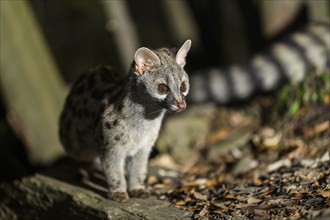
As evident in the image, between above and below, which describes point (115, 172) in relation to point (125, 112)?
below

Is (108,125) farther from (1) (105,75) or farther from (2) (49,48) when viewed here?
(2) (49,48)

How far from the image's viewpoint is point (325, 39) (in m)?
8.26

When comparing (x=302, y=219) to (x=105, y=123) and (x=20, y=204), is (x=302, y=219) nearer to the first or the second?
(x=105, y=123)

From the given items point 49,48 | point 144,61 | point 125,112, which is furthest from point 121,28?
point 144,61

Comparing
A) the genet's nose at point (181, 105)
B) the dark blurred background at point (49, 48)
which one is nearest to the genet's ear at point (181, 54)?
the genet's nose at point (181, 105)

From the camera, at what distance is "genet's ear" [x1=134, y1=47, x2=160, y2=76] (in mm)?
5578

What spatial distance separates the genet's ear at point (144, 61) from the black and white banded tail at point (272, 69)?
9.95ft

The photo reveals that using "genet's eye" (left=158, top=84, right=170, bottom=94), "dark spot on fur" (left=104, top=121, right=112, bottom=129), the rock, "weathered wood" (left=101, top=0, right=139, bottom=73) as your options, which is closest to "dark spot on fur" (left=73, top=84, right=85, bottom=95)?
"dark spot on fur" (left=104, top=121, right=112, bottom=129)

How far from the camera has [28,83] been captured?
29.5ft

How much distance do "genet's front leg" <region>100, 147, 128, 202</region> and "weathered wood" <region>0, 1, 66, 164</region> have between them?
10.3 feet

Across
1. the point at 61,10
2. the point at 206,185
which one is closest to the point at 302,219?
the point at 206,185

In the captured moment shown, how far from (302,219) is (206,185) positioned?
1.96 metres

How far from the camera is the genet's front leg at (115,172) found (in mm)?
6035

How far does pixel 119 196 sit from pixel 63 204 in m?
0.82
